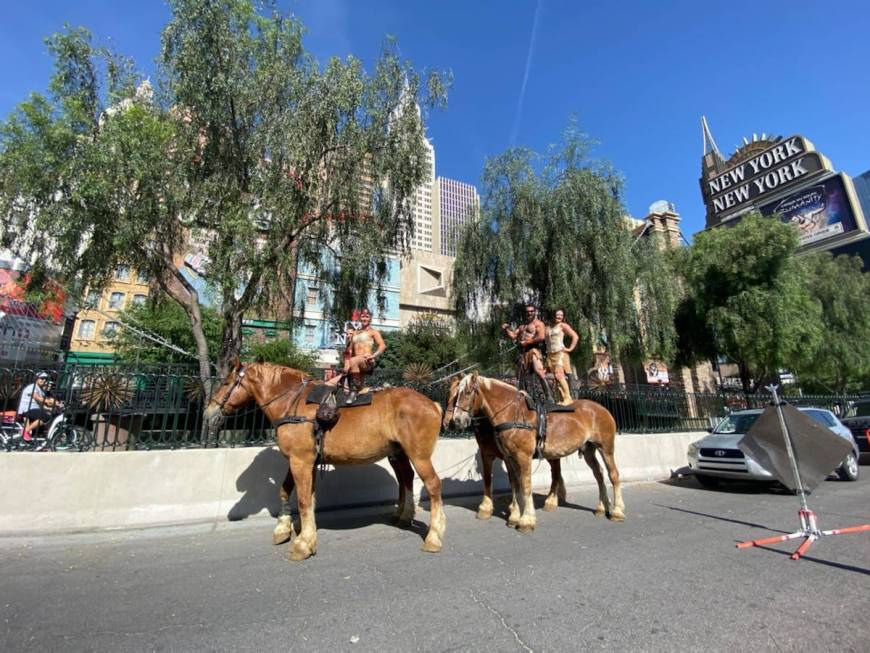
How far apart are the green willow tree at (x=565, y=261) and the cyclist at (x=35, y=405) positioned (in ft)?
44.7

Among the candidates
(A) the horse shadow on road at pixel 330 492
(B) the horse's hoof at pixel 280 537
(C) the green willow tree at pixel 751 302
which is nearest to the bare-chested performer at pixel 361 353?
(A) the horse shadow on road at pixel 330 492

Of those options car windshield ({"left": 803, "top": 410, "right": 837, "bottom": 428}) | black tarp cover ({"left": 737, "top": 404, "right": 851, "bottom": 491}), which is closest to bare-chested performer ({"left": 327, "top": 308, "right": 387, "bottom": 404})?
black tarp cover ({"left": 737, "top": 404, "right": 851, "bottom": 491})

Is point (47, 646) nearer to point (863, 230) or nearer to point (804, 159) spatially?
point (863, 230)

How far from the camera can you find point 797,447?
5496 millimetres

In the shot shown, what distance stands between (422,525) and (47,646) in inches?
171

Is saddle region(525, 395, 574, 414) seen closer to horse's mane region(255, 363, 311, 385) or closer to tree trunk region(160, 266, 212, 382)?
horse's mane region(255, 363, 311, 385)

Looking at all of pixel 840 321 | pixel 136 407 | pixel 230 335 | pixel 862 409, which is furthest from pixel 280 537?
pixel 840 321

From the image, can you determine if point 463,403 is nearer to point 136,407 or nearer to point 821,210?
point 136,407

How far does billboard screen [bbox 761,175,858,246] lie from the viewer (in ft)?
171

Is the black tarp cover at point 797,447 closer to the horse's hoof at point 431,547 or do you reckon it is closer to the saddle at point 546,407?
the saddle at point 546,407

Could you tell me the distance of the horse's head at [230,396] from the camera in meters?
5.49

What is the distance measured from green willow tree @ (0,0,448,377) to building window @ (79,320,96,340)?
107 feet

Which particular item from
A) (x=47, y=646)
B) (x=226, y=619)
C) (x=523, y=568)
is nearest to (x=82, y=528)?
(x=47, y=646)

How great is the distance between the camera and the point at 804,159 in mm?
54938
